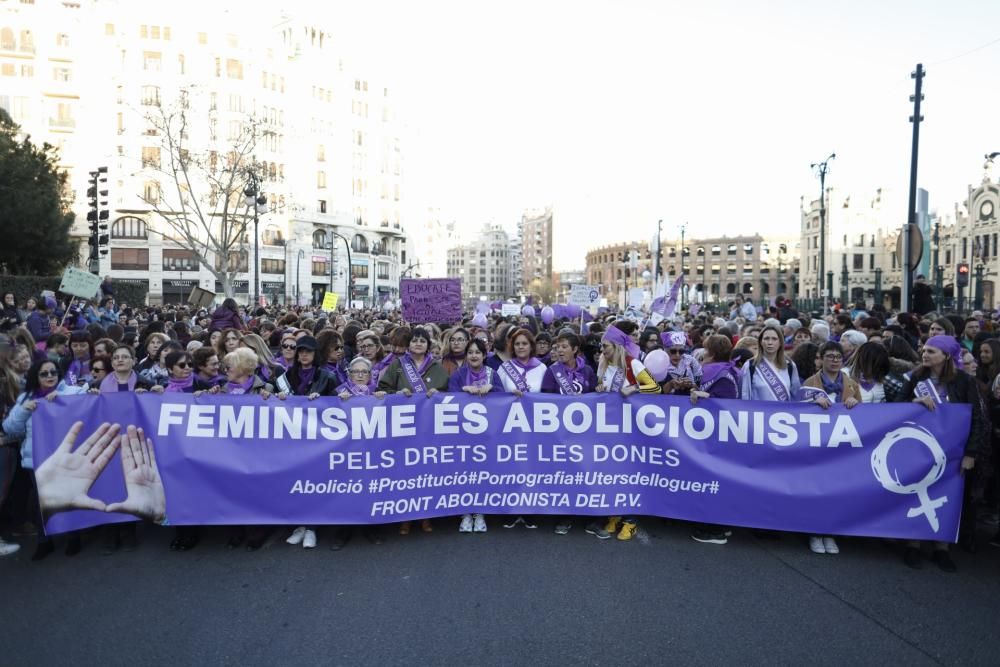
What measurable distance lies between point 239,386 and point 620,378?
133 inches

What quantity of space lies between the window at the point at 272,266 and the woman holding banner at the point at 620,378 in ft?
214

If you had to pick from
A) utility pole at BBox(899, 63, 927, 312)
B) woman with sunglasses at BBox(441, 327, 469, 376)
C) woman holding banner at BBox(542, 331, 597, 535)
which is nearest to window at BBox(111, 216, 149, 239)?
utility pole at BBox(899, 63, 927, 312)

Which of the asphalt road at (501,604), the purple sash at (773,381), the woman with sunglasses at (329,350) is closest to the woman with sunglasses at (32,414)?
the asphalt road at (501,604)

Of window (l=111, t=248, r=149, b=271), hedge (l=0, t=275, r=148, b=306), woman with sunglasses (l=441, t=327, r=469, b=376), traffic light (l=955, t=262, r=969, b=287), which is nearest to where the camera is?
woman with sunglasses (l=441, t=327, r=469, b=376)

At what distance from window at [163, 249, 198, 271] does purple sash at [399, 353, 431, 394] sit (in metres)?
62.6

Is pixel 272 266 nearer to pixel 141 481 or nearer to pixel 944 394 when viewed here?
pixel 141 481

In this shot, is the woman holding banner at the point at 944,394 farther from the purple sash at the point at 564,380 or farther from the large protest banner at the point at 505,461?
the purple sash at the point at 564,380

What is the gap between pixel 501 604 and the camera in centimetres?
485

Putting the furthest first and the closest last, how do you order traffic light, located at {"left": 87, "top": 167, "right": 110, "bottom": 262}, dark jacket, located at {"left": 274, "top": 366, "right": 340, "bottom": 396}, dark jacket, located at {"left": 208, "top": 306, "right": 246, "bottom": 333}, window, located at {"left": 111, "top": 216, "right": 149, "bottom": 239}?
1. window, located at {"left": 111, "top": 216, "right": 149, "bottom": 239}
2. traffic light, located at {"left": 87, "top": 167, "right": 110, "bottom": 262}
3. dark jacket, located at {"left": 208, "top": 306, "right": 246, "bottom": 333}
4. dark jacket, located at {"left": 274, "top": 366, "right": 340, "bottom": 396}

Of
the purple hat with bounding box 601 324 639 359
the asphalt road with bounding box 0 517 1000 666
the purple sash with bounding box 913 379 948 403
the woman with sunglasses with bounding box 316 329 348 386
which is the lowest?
the asphalt road with bounding box 0 517 1000 666

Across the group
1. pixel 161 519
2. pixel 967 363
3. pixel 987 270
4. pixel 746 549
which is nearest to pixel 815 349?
pixel 967 363

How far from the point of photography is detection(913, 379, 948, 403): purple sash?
588 cm

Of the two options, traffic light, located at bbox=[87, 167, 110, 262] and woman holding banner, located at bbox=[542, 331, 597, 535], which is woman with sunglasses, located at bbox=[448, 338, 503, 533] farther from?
traffic light, located at bbox=[87, 167, 110, 262]

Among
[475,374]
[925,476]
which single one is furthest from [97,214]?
[925,476]
